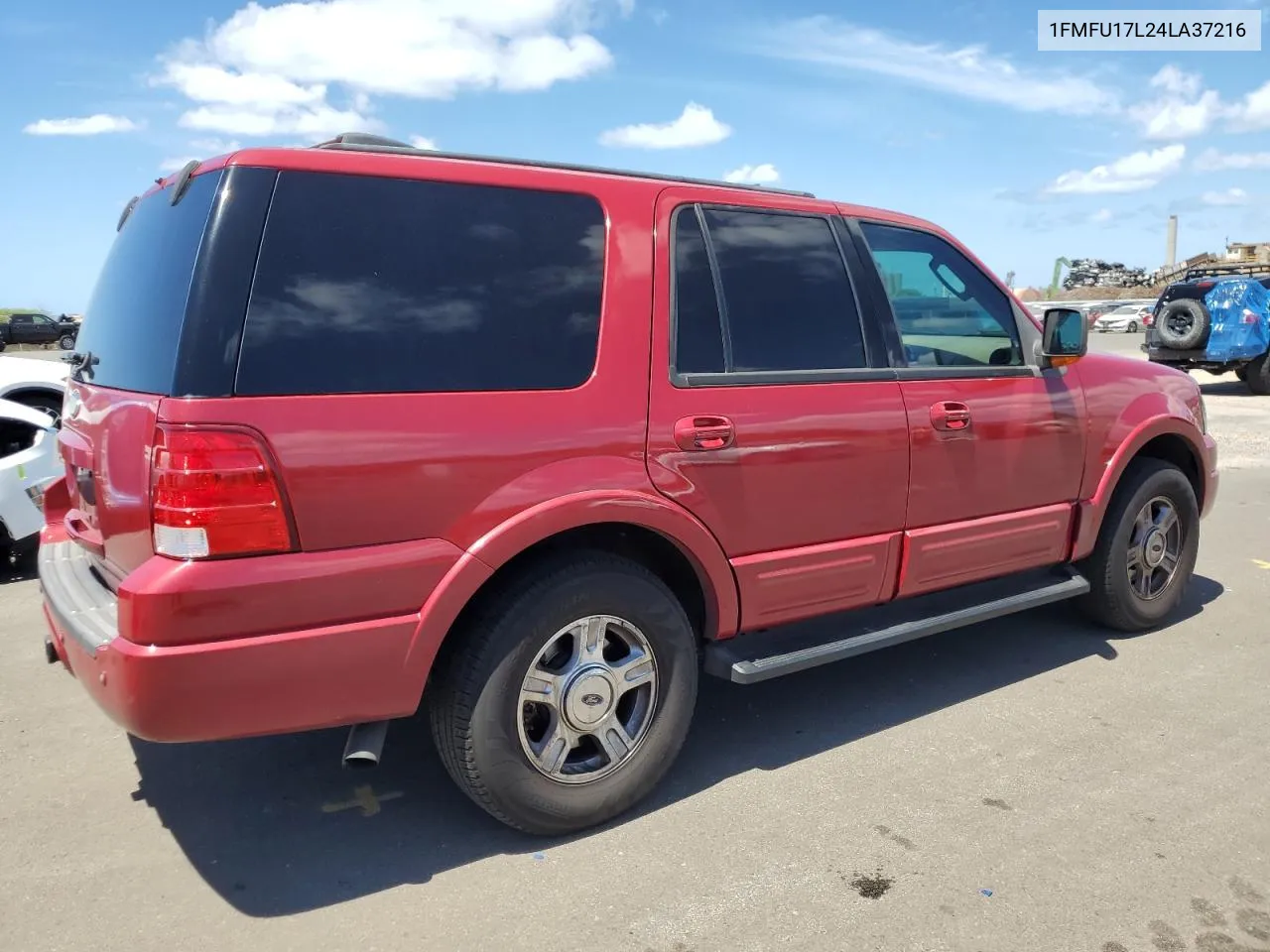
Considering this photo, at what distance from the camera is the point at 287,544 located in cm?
251

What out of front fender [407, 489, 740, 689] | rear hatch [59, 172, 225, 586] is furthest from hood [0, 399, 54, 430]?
front fender [407, 489, 740, 689]

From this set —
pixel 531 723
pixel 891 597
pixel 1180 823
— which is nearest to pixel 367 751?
pixel 531 723

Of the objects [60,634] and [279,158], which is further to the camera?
[60,634]

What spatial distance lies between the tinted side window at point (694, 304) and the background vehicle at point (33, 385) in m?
5.40

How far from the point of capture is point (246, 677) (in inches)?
98.8

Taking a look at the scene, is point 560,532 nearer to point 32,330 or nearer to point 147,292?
point 147,292

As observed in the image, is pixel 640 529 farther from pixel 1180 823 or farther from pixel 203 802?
pixel 1180 823

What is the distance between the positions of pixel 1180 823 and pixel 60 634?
3528 mm

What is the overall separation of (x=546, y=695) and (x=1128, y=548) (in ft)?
10.6

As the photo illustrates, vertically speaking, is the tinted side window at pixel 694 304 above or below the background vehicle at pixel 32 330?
below

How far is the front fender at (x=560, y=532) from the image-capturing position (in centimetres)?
273

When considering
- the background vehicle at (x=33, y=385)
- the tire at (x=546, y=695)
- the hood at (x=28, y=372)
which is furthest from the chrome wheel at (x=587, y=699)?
the hood at (x=28, y=372)

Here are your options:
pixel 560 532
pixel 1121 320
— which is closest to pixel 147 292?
pixel 560 532

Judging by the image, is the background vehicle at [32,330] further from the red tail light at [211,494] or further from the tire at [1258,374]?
the red tail light at [211,494]
